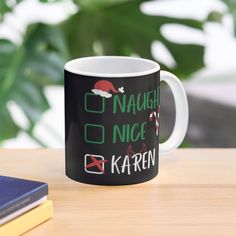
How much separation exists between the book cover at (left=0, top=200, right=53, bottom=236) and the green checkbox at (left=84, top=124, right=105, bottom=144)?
10cm

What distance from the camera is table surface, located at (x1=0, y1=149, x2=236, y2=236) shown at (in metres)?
0.69

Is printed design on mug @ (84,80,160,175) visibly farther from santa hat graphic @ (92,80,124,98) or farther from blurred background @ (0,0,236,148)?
blurred background @ (0,0,236,148)

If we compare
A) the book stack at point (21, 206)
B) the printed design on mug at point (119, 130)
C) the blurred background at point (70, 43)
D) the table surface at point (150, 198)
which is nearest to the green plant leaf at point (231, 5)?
the blurred background at point (70, 43)

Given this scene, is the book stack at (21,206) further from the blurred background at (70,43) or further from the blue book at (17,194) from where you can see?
the blurred background at (70,43)

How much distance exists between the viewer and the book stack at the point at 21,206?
0.66 metres

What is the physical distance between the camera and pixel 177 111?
85 cm

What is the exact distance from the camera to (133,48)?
167 centimetres

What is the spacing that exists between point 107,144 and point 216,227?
155 mm

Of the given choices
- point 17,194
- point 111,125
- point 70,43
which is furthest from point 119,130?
point 70,43

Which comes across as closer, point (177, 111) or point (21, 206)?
point (21, 206)

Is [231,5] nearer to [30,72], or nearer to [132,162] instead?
[30,72]

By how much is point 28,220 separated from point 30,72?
93 centimetres

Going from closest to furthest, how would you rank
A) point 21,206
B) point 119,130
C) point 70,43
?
point 21,206 → point 119,130 → point 70,43

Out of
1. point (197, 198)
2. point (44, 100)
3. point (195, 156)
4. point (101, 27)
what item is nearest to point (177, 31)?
point (101, 27)
